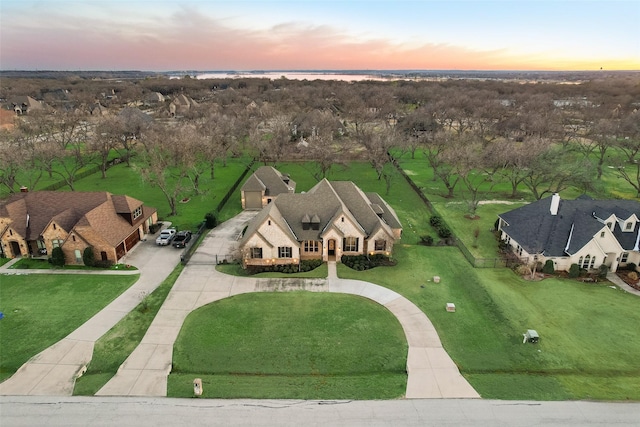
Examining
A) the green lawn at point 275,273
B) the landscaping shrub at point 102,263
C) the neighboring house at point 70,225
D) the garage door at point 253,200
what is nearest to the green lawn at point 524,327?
the green lawn at point 275,273

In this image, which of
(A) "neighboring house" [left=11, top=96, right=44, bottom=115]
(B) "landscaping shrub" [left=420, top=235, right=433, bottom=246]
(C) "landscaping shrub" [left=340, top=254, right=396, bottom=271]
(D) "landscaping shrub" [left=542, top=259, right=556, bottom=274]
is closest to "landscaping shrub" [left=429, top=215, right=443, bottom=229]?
(B) "landscaping shrub" [left=420, top=235, right=433, bottom=246]

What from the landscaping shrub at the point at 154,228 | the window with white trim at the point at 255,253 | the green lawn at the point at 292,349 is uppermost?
the window with white trim at the point at 255,253

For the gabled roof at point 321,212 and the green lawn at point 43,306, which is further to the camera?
the gabled roof at point 321,212

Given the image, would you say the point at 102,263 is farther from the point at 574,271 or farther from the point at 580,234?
the point at 580,234

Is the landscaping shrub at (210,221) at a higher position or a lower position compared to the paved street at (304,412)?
higher

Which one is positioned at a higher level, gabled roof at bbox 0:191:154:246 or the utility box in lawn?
gabled roof at bbox 0:191:154:246

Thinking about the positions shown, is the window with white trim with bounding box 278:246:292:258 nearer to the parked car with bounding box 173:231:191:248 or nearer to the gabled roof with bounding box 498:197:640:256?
the parked car with bounding box 173:231:191:248

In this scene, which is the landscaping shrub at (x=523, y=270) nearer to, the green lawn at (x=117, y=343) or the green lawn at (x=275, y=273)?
the green lawn at (x=275, y=273)
